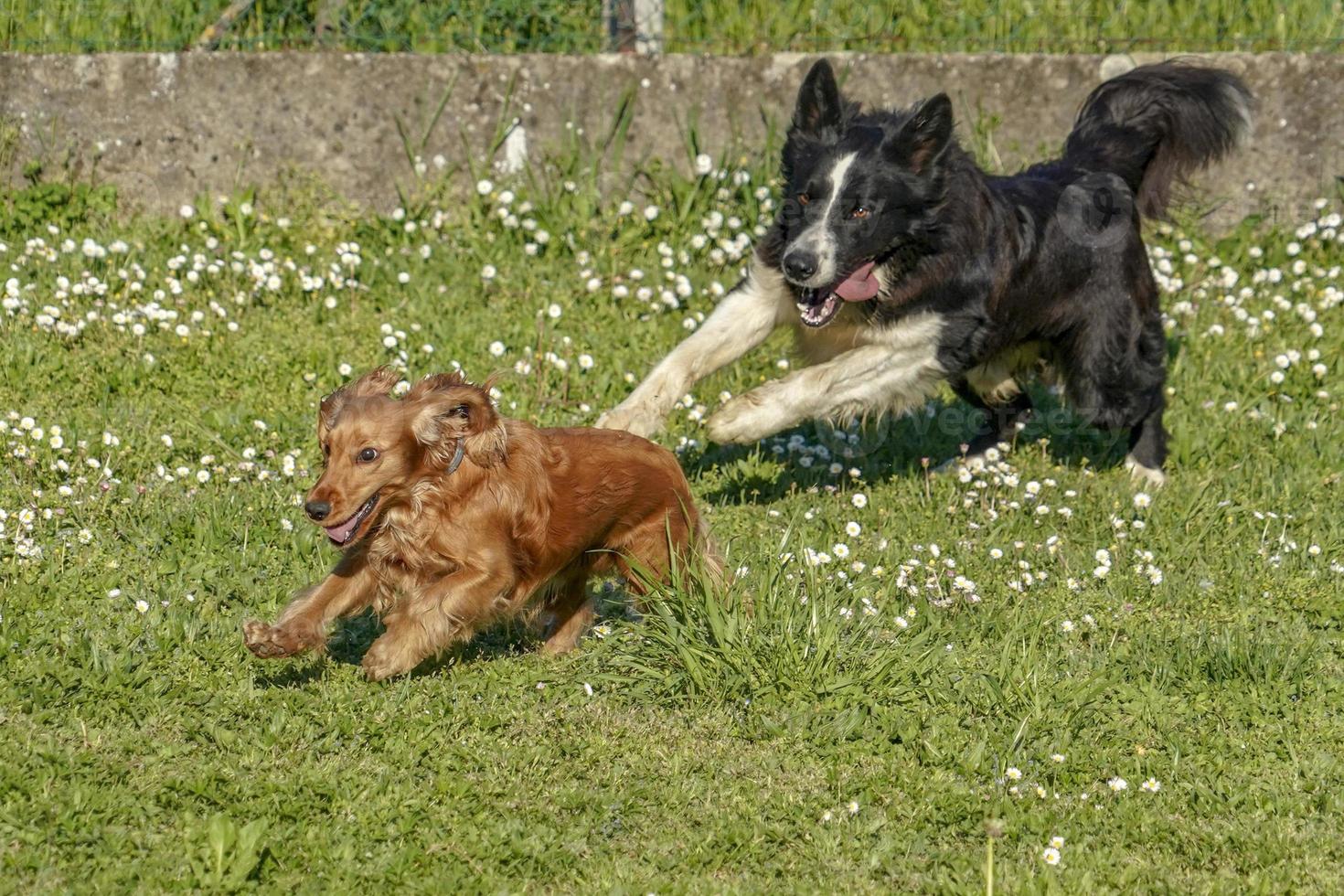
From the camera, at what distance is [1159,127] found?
6.88 m

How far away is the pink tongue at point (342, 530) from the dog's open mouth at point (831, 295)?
7.74 ft

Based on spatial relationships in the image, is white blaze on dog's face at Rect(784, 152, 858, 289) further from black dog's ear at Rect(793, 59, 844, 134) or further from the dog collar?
the dog collar

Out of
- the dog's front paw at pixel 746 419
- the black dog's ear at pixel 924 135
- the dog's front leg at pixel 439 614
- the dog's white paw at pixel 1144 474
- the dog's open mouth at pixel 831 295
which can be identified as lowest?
the dog's white paw at pixel 1144 474

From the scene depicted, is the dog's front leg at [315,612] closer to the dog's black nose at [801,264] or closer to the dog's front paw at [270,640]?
the dog's front paw at [270,640]

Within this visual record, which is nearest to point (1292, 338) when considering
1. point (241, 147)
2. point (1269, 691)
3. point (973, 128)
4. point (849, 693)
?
point (973, 128)

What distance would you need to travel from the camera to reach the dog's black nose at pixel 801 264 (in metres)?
5.79

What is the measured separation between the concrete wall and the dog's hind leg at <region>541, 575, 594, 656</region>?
3.77m

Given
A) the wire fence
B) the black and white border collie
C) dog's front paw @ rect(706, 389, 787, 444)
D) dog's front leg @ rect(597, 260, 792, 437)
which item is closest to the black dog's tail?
the black and white border collie

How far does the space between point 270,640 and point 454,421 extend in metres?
0.82

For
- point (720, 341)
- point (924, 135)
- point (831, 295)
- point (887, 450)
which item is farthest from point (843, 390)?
point (924, 135)

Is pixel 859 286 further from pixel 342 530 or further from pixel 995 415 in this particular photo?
pixel 342 530

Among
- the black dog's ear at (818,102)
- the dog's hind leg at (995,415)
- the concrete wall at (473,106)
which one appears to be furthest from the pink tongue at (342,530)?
the concrete wall at (473,106)

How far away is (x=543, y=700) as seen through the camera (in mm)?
4668

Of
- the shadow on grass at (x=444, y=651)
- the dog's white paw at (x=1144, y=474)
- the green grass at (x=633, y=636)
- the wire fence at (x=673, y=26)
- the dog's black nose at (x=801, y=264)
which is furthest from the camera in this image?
the wire fence at (x=673, y=26)
